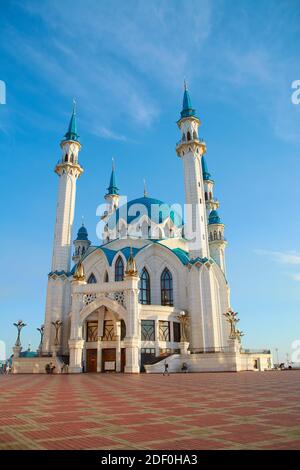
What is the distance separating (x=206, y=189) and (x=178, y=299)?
23016 millimetres

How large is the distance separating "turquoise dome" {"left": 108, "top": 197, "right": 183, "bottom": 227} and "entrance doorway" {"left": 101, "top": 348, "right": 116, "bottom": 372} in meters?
21.0

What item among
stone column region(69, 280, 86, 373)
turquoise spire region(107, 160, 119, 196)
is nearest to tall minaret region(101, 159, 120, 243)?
turquoise spire region(107, 160, 119, 196)

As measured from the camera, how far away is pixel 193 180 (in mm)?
44844

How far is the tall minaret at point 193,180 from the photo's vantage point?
139 feet

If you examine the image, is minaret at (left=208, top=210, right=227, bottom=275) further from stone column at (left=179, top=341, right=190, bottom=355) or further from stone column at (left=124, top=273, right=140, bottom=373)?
stone column at (left=124, top=273, right=140, bottom=373)

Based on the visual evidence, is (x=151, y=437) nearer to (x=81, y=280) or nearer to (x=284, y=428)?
(x=284, y=428)

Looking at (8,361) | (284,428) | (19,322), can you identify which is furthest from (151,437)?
(8,361)

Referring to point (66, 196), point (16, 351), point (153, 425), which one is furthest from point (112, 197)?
point (153, 425)

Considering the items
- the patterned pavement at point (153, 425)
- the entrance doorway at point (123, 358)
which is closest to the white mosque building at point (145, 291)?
the entrance doorway at point (123, 358)

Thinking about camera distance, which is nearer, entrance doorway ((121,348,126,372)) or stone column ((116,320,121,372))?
stone column ((116,320,121,372))

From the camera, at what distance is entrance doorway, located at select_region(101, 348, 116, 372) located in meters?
36.0

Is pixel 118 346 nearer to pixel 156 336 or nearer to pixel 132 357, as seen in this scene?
pixel 132 357

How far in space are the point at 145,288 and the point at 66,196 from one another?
16.0 metres
